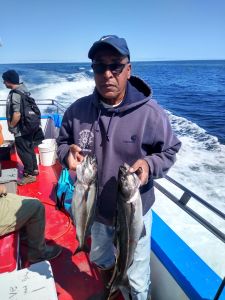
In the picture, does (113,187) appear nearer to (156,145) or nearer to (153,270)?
(156,145)

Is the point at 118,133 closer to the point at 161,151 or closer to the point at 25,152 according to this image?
the point at 161,151

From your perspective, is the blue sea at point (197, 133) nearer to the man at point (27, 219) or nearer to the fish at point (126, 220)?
the man at point (27, 219)

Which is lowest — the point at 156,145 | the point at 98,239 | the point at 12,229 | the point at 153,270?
the point at 153,270

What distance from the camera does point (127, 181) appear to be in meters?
1.59

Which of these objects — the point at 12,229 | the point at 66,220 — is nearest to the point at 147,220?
the point at 12,229

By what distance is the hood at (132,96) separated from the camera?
191 cm

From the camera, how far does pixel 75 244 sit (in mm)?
3570

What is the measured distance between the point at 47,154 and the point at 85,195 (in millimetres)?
4569

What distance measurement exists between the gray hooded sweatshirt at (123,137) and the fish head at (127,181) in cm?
20

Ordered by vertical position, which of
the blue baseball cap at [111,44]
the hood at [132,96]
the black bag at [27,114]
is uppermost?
the blue baseball cap at [111,44]

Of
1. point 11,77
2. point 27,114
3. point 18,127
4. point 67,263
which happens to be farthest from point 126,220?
point 11,77

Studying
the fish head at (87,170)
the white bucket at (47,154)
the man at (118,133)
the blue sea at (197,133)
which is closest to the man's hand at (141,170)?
the man at (118,133)

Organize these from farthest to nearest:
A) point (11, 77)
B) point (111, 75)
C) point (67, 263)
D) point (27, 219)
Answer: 1. point (11, 77)
2. point (67, 263)
3. point (27, 219)
4. point (111, 75)

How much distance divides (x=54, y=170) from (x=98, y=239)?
3981mm
